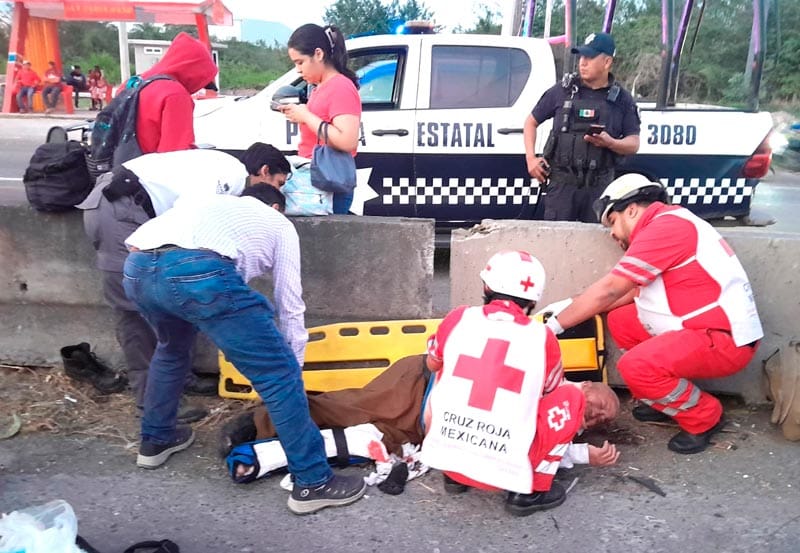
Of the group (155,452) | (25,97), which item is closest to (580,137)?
(155,452)

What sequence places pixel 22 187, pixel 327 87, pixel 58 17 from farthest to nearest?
pixel 58 17, pixel 22 187, pixel 327 87

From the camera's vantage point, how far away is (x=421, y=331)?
370 cm

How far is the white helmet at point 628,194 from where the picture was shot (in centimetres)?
332

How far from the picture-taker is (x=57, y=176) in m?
3.67

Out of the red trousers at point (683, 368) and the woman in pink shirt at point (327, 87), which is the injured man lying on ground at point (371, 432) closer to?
the red trousers at point (683, 368)

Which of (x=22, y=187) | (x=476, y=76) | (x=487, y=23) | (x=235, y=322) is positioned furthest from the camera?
(x=487, y=23)

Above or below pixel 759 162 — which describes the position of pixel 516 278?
below

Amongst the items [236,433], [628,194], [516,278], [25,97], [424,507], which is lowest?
[424,507]

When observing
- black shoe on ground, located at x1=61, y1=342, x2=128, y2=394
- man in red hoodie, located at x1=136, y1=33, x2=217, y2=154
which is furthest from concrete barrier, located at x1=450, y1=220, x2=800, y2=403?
black shoe on ground, located at x1=61, y1=342, x2=128, y2=394

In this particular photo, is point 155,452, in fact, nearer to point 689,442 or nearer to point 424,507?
point 424,507

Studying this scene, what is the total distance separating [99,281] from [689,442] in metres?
3.08

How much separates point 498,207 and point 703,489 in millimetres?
3210

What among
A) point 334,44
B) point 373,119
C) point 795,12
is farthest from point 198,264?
point 795,12

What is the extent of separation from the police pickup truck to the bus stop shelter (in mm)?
18192
